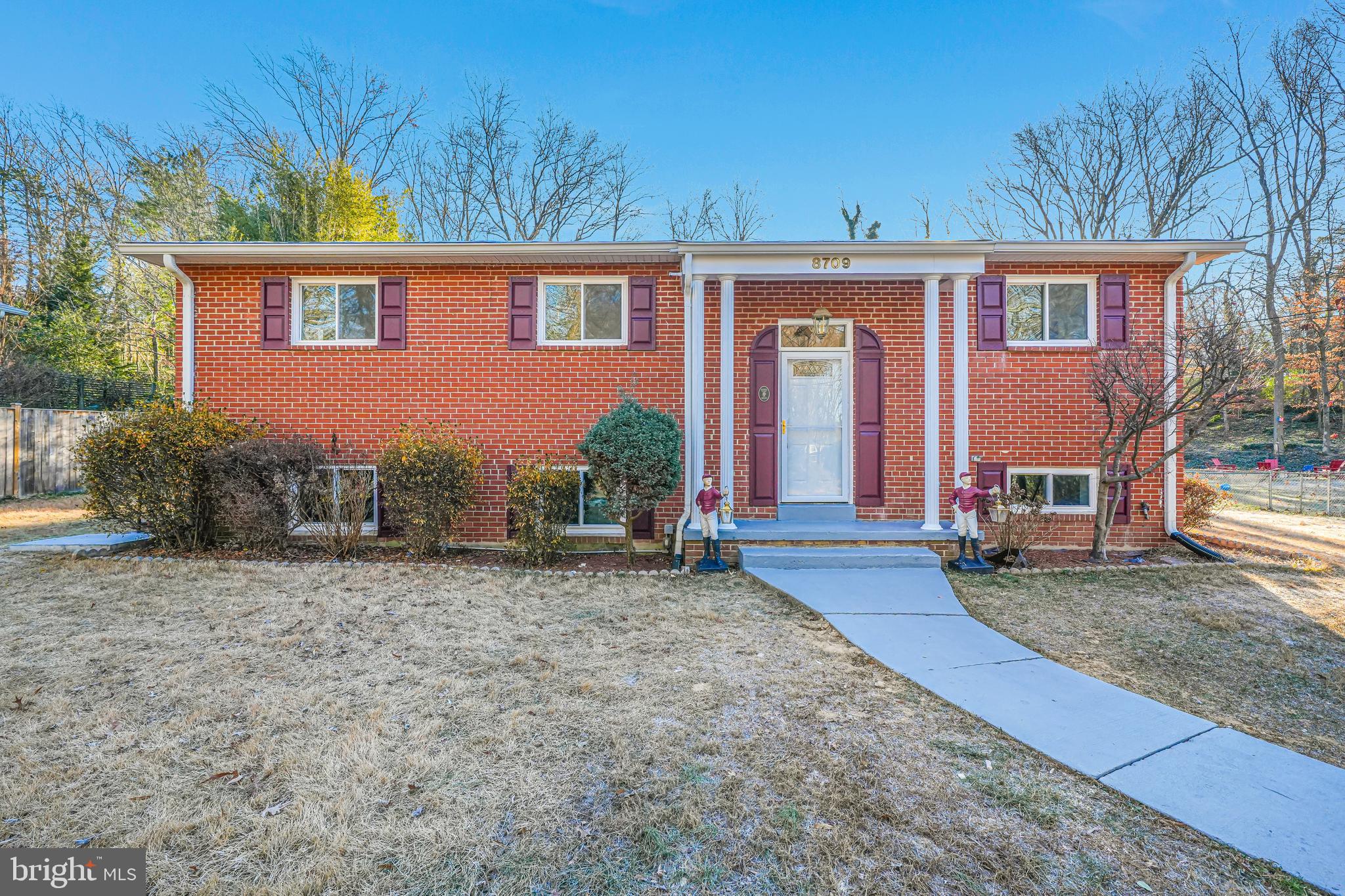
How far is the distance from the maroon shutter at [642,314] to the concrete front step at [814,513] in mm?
2703

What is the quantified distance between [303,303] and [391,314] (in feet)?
4.21

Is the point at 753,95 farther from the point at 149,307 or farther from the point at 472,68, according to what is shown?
the point at 149,307

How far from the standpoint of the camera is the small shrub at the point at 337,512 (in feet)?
22.0

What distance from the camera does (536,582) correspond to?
597 centimetres

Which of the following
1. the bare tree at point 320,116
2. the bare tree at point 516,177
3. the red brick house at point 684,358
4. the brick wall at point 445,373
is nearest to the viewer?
the red brick house at point 684,358

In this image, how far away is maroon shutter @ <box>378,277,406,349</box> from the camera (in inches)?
292

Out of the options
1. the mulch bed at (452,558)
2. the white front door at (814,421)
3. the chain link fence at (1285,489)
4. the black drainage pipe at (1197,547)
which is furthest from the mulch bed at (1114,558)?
the chain link fence at (1285,489)

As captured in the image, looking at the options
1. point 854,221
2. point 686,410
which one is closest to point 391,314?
point 686,410

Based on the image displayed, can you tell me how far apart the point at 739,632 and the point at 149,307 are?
20318 mm

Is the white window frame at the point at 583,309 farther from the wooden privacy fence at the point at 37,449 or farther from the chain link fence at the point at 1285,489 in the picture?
the chain link fence at the point at 1285,489

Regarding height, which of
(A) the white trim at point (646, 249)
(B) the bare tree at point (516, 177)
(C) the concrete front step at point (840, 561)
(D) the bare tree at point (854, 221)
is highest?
(B) the bare tree at point (516, 177)

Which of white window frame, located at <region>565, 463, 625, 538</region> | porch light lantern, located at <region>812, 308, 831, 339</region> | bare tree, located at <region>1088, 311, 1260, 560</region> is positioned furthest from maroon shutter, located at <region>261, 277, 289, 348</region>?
bare tree, located at <region>1088, 311, 1260, 560</region>

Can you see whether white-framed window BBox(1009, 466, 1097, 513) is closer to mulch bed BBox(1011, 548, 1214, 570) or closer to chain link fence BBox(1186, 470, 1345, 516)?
mulch bed BBox(1011, 548, 1214, 570)

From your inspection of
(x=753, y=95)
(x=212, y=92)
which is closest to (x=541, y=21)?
(x=753, y=95)
